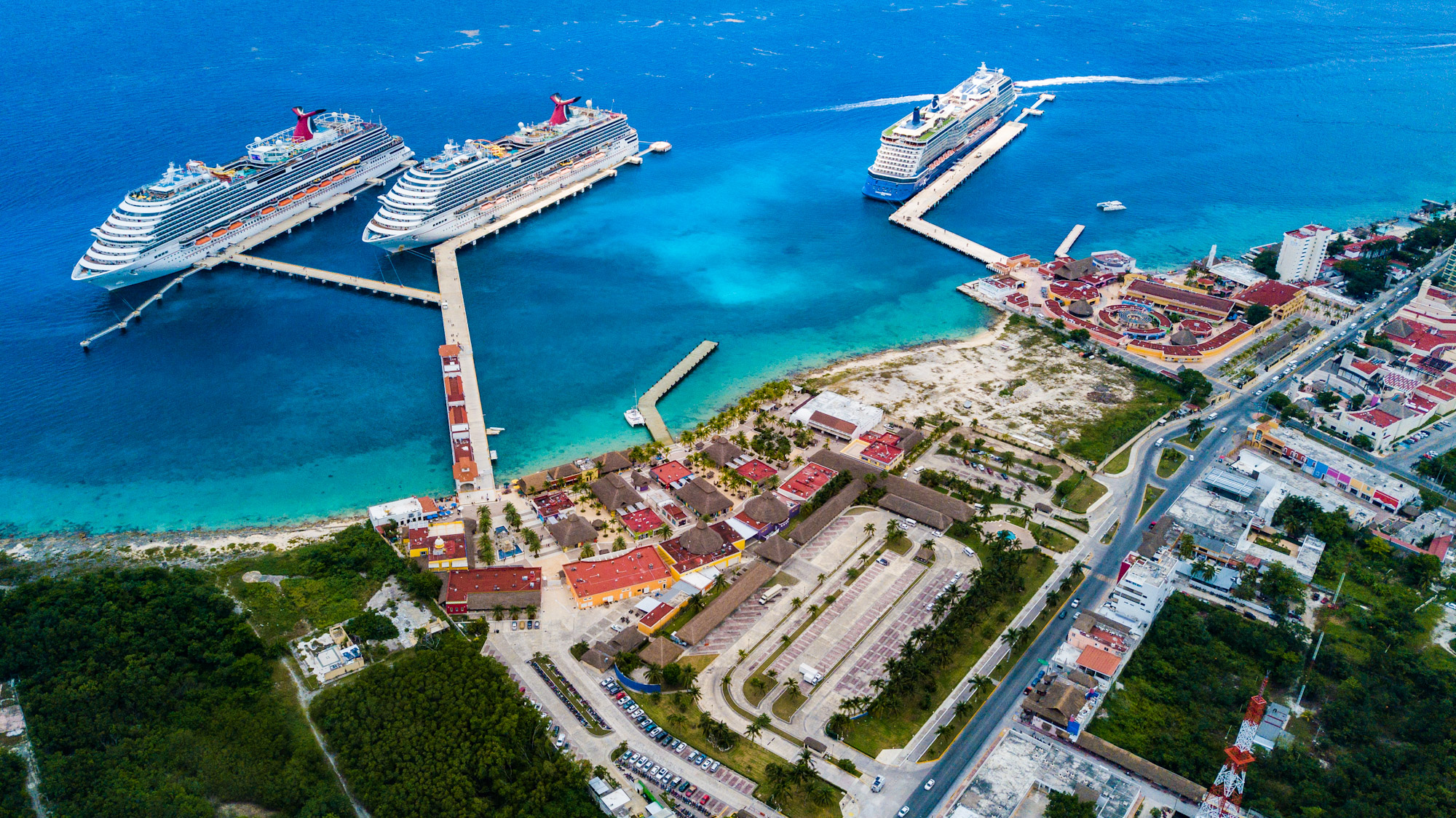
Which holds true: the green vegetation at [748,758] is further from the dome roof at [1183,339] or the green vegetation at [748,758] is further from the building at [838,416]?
the dome roof at [1183,339]

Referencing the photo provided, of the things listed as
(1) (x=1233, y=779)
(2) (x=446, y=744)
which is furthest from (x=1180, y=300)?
(2) (x=446, y=744)

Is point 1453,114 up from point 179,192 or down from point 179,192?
up

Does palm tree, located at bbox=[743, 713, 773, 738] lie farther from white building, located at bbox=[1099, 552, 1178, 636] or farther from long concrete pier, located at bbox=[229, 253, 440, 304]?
long concrete pier, located at bbox=[229, 253, 440, 304]

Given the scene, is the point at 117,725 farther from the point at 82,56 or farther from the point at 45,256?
the point at 82,56

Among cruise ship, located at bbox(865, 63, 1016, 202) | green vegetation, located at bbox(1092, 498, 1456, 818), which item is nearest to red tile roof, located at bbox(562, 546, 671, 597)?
green vegetation, located at bbox(1092, 498, 1456, 818)

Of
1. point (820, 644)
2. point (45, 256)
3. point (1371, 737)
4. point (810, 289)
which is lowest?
point (45, 256)

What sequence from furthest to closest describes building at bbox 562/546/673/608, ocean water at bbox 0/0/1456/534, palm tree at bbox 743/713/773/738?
ocean water at bbox 0/0/1456/534, building at bbox 562/546/673/608, palm tree at bbox 743/713/773/738

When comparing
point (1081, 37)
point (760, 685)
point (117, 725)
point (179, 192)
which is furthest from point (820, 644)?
point (1081, 37)
